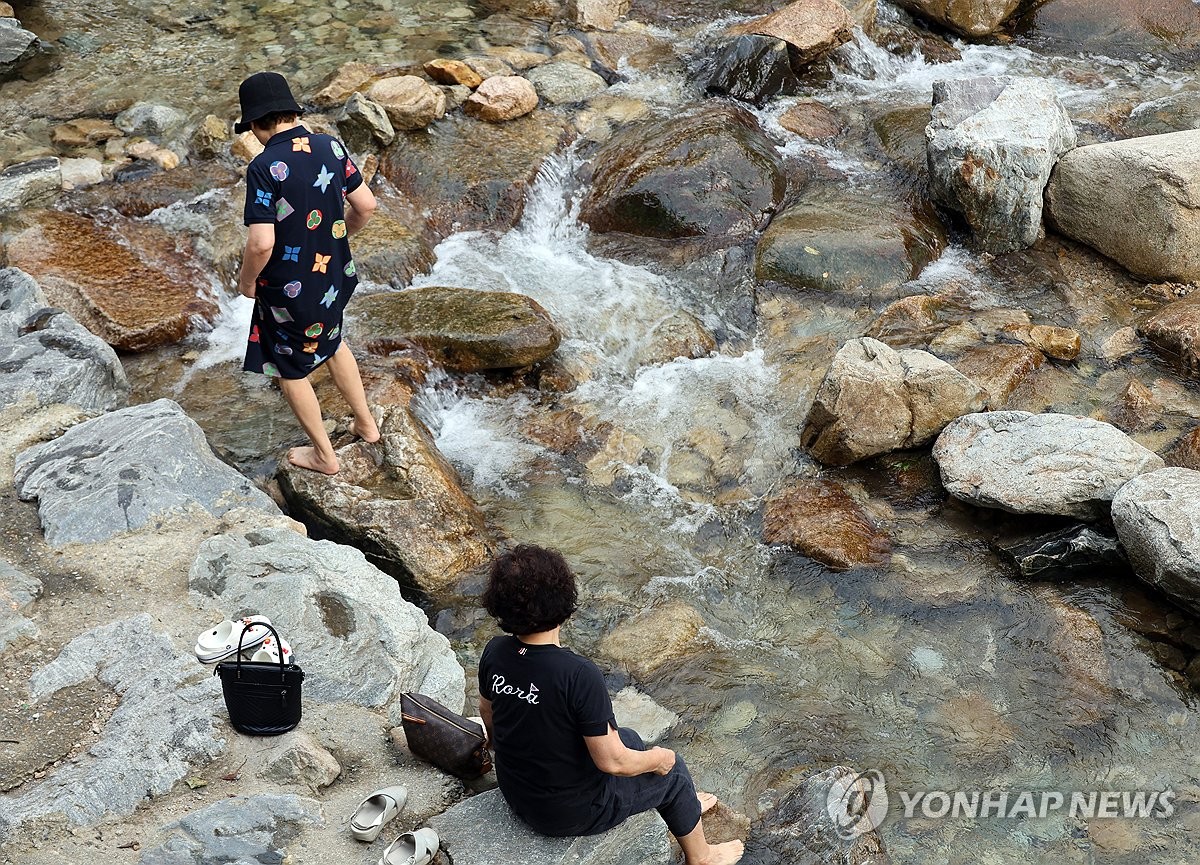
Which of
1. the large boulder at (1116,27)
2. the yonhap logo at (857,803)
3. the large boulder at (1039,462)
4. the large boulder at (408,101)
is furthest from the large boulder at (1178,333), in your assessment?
the large boulder at (408,101)

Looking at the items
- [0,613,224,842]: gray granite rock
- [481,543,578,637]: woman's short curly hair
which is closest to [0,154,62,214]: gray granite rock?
[0,613,224,842]: gray granite rock

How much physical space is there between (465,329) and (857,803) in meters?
3.91

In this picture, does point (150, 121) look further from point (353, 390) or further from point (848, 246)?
point (848, 246)

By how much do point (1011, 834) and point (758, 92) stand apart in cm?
739

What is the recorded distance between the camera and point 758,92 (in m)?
9.98

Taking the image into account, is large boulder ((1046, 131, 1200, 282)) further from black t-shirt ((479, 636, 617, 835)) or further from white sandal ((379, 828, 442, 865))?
white sandal ((379, 828, 442, 865))

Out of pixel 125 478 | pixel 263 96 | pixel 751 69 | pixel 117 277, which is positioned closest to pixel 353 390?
pixel 125 478

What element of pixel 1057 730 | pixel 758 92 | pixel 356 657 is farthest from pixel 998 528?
pixel 758 92

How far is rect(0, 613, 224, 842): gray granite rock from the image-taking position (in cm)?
343

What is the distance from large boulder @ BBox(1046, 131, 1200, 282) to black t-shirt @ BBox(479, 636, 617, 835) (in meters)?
6.36

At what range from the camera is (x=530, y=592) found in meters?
3.06

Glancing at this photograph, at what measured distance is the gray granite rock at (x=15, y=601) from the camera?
4.10 m

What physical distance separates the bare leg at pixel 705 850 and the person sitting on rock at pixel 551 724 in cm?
31

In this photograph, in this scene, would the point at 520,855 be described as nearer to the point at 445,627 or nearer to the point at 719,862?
the point at 719,862
